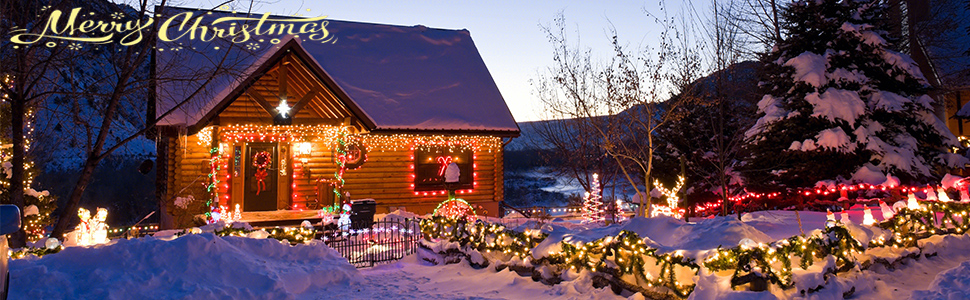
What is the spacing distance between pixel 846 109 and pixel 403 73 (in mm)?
13308

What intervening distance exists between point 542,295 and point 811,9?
42.6 ft

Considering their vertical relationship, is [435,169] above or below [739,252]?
above

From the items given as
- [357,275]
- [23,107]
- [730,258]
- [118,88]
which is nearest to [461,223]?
[357,275]

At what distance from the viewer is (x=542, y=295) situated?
7.64 metres

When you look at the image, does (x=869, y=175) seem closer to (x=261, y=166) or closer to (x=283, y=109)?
(x=283, y=109)

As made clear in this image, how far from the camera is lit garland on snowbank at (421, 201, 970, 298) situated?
6.07 m

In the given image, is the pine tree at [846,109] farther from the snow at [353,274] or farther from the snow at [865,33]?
the snow at [353,274]

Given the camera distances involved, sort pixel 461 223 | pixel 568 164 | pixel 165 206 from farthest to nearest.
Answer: pixel 568 164, pixel 165 206, pixel 461 223

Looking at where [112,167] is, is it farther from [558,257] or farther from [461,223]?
[558,257]

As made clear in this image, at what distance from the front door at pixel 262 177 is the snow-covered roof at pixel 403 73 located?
228 cm

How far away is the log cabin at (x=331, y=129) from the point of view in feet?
47.1

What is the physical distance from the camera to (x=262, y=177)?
16.0 metres

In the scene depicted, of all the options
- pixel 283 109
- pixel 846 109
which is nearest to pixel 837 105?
pixel 846 109

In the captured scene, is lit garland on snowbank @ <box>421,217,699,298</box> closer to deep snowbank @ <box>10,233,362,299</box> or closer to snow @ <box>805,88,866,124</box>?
deep snowbank @ <box>10,233,362,299</box>
